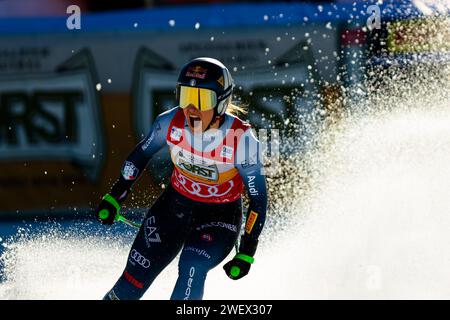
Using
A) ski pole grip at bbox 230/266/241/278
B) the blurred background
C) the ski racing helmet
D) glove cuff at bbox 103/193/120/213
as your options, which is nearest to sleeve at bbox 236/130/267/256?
ski pole grip at bbox 230/266/241/278

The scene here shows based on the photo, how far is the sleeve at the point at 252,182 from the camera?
16.6ft

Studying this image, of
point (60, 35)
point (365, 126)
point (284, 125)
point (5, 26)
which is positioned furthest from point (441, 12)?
point (5, 26)

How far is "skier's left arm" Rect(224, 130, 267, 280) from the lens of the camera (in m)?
5.02

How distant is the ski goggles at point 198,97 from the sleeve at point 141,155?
0.34m

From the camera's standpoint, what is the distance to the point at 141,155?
5441 millimetres

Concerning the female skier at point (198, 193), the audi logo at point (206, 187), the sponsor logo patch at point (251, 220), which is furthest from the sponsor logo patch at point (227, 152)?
the sponsor logo patch at point (251, 220)

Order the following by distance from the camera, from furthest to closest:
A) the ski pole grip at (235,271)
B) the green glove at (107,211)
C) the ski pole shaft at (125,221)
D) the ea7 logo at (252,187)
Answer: the ski pole shaft at (125,221), the green glove at (107,211), the ea7 logo at (252,187), the ski pole grip at (235,271)

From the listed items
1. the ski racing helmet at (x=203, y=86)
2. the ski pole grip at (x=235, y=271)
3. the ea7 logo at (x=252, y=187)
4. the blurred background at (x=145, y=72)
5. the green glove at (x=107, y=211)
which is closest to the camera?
the ski pole grip at (x=235, y=271)

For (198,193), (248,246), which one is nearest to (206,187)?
(198,193)

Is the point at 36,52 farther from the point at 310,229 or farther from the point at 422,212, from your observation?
the point at 422,212

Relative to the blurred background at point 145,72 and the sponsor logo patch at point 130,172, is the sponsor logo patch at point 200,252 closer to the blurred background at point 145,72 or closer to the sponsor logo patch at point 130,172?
the sponsor logo patch at point 130,172

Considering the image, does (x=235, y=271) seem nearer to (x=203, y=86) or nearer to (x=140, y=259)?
(x=140, y=259)

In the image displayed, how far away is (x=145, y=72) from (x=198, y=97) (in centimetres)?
325

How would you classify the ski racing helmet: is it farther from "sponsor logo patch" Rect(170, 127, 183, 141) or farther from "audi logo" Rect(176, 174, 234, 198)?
"audi logo" Rect(176, 174, 234, 198)
